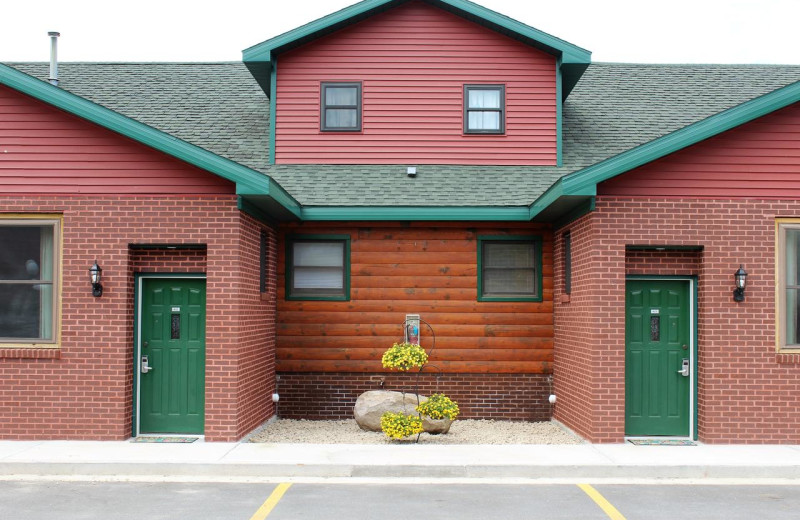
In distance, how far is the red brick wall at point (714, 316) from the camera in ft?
34.2

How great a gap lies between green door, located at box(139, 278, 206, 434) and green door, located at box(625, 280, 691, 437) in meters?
5.94

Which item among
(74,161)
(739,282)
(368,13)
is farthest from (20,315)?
(739,282)

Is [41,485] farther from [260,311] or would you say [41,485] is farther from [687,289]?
[687,289]

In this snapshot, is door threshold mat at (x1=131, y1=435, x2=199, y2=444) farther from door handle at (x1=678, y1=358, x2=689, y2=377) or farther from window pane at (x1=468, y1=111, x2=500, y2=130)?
window pane at (x1=468, y1=111, x2=500, y2=130)

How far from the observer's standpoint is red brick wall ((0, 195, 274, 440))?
10.4m

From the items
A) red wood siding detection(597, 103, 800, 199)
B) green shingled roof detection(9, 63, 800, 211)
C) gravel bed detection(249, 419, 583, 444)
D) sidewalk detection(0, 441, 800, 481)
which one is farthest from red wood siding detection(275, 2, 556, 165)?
sidewalk detection(0, 441, 800, 481)

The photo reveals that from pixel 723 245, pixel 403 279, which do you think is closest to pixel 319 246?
pixel 403 279

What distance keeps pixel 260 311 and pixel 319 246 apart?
1.73 m

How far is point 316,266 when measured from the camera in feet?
42.4

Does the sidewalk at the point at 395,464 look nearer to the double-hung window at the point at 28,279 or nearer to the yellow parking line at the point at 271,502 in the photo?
the yellow parking line at the point at 271,502

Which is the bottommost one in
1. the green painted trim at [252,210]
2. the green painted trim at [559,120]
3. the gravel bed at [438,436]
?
the gravel bed at [438,436]

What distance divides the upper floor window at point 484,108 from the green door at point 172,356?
18.3 feet

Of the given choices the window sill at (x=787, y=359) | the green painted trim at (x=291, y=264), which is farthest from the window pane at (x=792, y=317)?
the green painted trim at (x=291, y=264)

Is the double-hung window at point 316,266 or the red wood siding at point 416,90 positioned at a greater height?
the red wood siding at point 416,90
